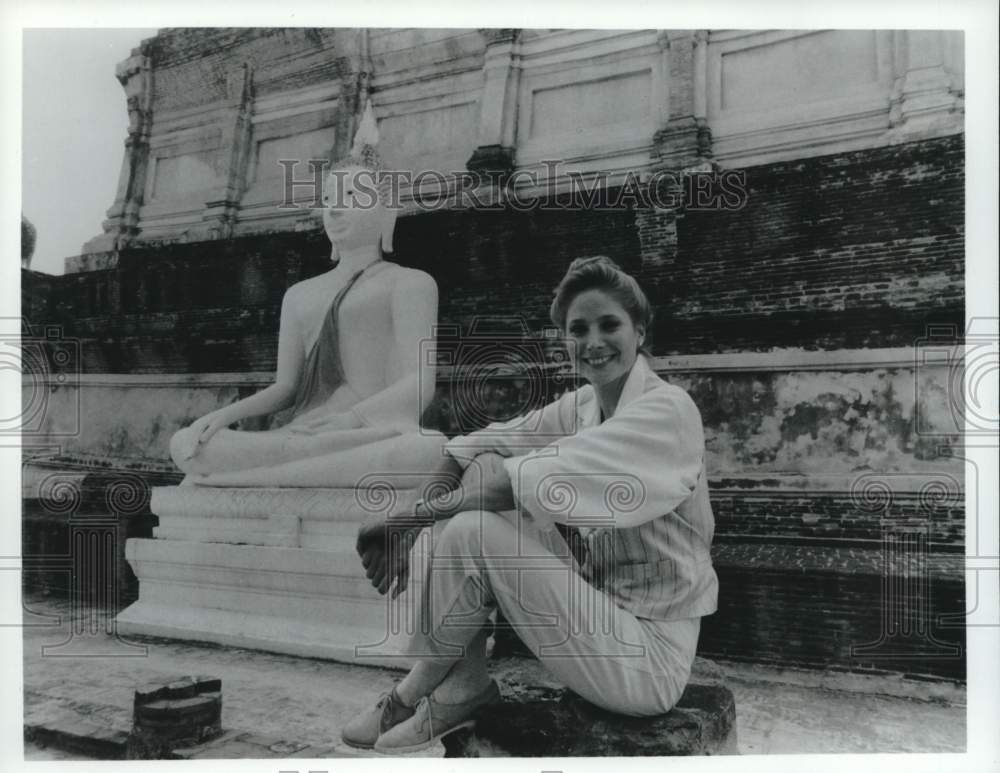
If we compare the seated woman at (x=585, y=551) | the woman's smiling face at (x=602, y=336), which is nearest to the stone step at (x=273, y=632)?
the seated woman at (x=585, y=551)

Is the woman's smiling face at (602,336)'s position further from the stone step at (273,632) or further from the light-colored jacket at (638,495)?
the stone step at (273,632)

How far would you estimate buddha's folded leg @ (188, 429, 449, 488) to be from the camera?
4.05 meters

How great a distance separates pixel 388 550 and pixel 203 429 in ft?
4.45

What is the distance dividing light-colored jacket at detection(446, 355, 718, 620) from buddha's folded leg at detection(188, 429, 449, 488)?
67cm

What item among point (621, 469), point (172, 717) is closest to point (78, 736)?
point (172, 717)

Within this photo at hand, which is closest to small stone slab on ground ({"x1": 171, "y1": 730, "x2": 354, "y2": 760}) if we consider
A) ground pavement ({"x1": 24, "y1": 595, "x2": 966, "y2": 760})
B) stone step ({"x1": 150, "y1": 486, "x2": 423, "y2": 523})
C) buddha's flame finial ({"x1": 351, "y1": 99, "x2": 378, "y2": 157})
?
ground pavement ({"x1": 24, "y1": 595, "x2": 966, "y2": 760})

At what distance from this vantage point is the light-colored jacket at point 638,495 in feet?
11.1

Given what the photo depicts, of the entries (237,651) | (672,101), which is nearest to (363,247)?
(672,101)

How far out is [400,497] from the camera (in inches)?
159

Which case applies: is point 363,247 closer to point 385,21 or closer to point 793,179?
point 385,21

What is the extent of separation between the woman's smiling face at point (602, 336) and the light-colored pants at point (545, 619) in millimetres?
749

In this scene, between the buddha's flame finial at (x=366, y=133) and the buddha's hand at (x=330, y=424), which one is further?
the buddha's flame finial at (x=366, y=133)

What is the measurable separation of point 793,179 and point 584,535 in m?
1.95

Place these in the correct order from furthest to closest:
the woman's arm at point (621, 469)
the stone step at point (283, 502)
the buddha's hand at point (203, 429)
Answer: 1. the buddha's hand at point (203, 429)
2. the stone step at point (283, 502)
3. the woman's arm at point (621, 469)
